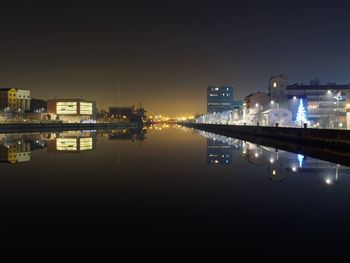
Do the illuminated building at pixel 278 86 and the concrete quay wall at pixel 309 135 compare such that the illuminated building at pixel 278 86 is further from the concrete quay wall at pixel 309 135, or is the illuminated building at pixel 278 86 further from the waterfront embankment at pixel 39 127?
the waterfront embankment at pixel 39 127

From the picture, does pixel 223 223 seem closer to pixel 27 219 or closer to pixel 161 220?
pixel 161 220

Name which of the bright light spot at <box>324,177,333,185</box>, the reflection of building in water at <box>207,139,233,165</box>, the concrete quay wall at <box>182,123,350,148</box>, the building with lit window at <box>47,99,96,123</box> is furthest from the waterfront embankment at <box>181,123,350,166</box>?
the building with lit window at <box>47,99,96,123</box>

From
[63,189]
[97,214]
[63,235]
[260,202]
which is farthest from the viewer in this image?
[63,189]

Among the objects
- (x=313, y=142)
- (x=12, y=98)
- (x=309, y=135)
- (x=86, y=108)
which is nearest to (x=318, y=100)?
(x=309, y=135)

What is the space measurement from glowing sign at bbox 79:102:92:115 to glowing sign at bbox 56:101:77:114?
339 centimetres

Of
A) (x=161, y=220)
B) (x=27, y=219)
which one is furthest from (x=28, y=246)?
(x=161, y=220)

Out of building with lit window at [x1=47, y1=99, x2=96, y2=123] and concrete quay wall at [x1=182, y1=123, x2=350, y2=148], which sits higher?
building with lit window at [x1=47, y1=99, x2=96, y2=123]

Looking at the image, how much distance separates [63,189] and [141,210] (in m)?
5.49

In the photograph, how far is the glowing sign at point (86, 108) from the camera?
18525 cm

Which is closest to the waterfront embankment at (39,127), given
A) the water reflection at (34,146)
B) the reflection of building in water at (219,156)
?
the water reflection at (34,146)

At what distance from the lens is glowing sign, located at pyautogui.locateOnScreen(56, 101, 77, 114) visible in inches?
7151

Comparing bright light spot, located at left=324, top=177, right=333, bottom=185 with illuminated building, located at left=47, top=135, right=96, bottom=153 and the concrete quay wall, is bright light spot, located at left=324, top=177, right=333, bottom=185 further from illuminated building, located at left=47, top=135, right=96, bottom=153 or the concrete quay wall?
illuminated building, located at left=47, top=135, right=96, bottom=153

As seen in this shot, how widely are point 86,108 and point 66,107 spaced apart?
10.9m

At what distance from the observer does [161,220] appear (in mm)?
11859
